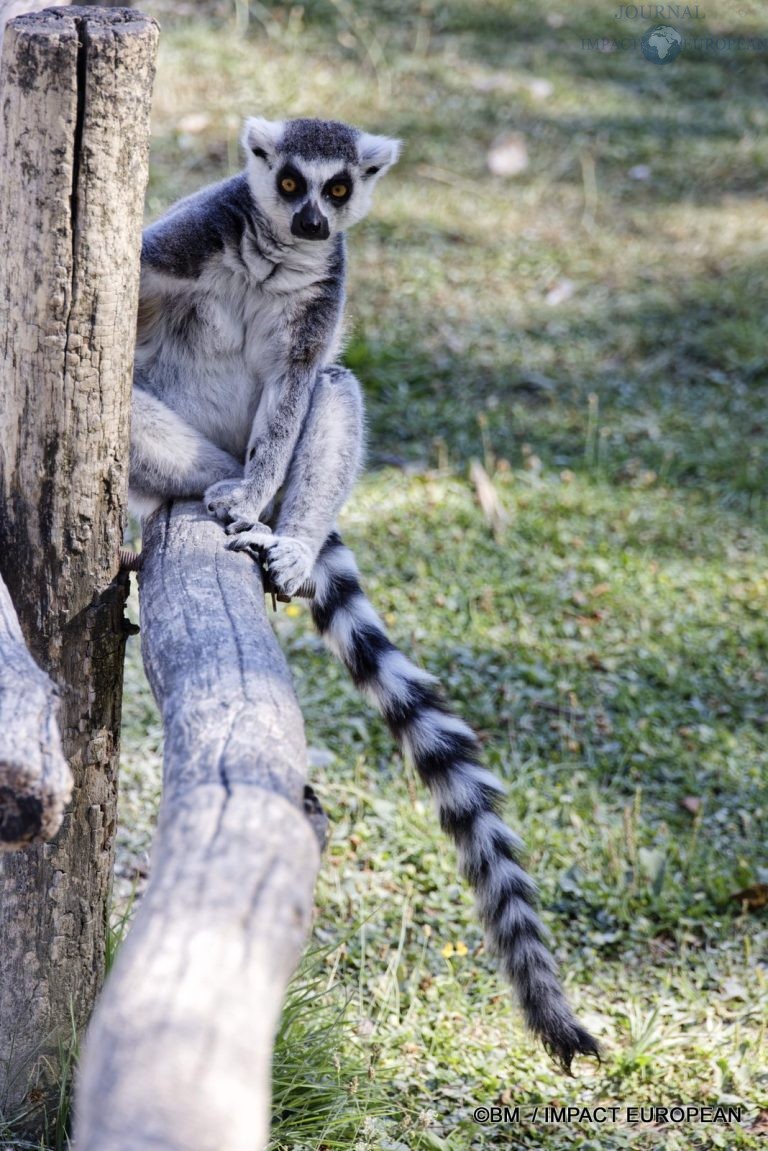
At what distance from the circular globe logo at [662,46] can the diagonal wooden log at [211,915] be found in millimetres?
8908

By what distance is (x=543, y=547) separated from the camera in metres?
5.09

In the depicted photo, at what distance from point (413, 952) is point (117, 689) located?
4.74 ft

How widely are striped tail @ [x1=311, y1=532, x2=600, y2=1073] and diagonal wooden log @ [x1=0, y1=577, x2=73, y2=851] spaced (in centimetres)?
106

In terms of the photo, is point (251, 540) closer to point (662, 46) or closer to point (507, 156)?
point (507, 156)

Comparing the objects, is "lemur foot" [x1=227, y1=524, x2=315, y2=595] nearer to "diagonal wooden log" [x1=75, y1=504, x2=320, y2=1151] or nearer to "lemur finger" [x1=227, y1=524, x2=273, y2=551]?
"lemur finger" [x1=227, y1=524, x2=273, y2=551]

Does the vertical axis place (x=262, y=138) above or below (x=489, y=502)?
above

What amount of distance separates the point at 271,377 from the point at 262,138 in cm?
64

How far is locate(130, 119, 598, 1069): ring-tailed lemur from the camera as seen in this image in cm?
276

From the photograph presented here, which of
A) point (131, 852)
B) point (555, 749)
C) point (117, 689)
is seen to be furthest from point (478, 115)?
point (117, 689)

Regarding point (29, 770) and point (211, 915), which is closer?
point (211, 915)

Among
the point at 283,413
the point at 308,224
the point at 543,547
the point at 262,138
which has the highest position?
the point at 262,138

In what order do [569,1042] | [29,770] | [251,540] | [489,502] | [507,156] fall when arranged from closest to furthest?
1. [29,770]
2. [569,1042]
3. [251,540]
4. [489,502]
5. [507,156]

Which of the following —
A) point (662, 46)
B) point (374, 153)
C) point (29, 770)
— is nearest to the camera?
point (29, 770)

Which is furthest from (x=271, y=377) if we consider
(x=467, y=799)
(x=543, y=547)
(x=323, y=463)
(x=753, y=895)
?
(x=543, y=547)
